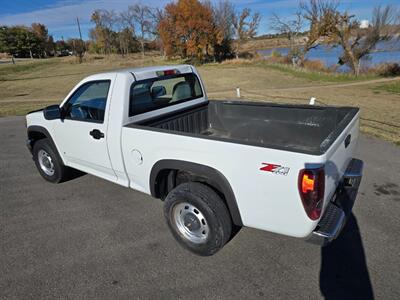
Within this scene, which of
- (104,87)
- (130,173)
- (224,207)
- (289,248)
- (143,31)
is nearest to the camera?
(224,207)

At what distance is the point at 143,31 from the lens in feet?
192

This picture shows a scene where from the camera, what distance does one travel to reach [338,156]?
246 cm

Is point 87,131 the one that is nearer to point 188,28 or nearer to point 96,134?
point 96,134

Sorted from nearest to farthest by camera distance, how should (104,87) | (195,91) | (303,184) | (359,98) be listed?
(303,184), (104,87), (195,91), (359,98)

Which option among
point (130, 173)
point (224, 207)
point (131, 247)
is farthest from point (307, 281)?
point (130, 173)

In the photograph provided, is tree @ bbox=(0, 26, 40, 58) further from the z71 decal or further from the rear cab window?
the z71 decal

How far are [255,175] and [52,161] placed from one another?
3.47m

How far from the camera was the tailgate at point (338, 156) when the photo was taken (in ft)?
7.18

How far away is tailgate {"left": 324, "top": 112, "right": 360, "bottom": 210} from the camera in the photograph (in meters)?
2.19

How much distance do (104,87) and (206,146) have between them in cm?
182

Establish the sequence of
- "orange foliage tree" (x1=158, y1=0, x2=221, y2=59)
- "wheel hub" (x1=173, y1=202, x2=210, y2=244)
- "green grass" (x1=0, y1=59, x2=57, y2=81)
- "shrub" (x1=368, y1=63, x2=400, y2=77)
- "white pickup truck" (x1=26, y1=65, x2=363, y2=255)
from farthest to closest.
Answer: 1. "orange foliage tree" (x1=158, y1=0, x2=221, y2=59)
2. "green grass" (x1=0, y1=59, x2=57, y2=81)
3. "shrub" (x1=368, y1=63, x2=400, y2=77)
4. "wheel hub" (x1=173, y1=202, x2=210, y2=244)
5. "white pickup truck" (x1=26, y1=65, x2=363, y2=255)

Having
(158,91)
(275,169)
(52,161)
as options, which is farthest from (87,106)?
(275,169)

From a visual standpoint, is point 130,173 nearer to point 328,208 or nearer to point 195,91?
point 195,91

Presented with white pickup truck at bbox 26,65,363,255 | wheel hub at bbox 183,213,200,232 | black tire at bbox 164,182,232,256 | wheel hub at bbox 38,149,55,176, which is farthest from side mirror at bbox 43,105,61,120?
wheel hub at bbox 183,213,200,232
